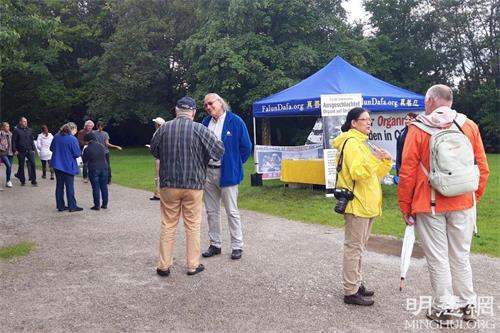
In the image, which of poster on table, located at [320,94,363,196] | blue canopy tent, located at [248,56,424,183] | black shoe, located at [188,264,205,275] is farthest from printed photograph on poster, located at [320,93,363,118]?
black shoe, located at [188,264,205,275]

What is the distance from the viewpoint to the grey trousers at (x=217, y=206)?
225 inches

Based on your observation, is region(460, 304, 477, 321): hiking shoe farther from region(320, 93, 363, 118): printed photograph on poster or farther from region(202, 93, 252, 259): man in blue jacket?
region(320, 93, 363, 118): printed photograph on poster

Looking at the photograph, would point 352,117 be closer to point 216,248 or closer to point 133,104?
point 216,248

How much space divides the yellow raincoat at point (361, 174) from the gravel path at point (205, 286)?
87 centimetres

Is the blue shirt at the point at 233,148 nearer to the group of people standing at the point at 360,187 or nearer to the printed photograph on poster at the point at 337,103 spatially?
the group of people standing at the point at 360,187

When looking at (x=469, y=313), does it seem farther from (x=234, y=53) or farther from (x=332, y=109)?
(x=234, y=53)

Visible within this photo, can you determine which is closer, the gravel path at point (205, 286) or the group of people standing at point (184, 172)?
the gravel path at point (205, 286)

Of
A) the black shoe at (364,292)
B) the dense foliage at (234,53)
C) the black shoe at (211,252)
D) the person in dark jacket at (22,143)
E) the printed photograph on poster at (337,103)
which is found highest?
the dense foliage at (234,53)

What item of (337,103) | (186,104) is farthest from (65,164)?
(337,103)

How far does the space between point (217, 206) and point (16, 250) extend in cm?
276

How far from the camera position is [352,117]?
167 inches

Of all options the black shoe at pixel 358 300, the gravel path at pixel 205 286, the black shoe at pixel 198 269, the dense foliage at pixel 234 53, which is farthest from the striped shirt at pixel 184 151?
the dense foliage at pixel 234 53

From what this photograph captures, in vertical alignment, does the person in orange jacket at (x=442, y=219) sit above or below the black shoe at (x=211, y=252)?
above

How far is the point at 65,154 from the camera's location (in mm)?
9195
